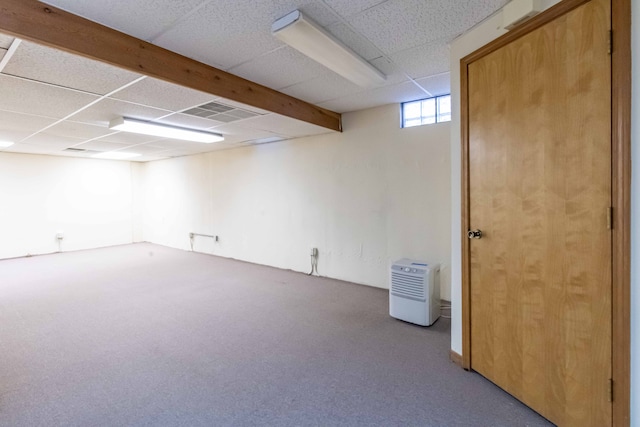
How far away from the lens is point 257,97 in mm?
3219

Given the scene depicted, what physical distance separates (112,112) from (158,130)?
28.7 inches

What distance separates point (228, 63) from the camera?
2688 millimetres

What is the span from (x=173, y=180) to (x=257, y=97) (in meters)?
5.39

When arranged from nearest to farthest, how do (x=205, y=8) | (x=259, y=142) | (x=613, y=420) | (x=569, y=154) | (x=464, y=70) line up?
1. (x=613, y=420)
2. (x=569, y=154)
3. (x=205, y=8)
4. (x=464, y=70)
5. (x=259, y=142)

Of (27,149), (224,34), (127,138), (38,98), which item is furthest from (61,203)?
(224,34)

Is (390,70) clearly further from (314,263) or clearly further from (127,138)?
(127,138)


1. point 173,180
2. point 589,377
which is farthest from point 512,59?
point 173,180

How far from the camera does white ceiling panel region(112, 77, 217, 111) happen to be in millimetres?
2770

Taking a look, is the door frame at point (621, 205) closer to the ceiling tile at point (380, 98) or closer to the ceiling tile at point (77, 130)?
the ceiling tile at point (380, 98)

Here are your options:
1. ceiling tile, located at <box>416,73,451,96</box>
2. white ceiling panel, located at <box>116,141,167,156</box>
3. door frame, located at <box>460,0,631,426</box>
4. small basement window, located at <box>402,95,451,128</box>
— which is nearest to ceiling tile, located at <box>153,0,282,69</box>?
ceiling tile, located at <box>416,73,451,96</box>

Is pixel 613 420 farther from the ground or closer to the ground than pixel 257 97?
closer to the ground

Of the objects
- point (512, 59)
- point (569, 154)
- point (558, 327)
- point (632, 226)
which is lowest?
point (558, 327)

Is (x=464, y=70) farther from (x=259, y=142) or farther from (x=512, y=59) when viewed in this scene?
(x=259, y=142)

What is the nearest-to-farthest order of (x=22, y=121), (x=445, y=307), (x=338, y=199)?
(x=445, y=307)
(x=22, y=121)
(x=338, y=199)
